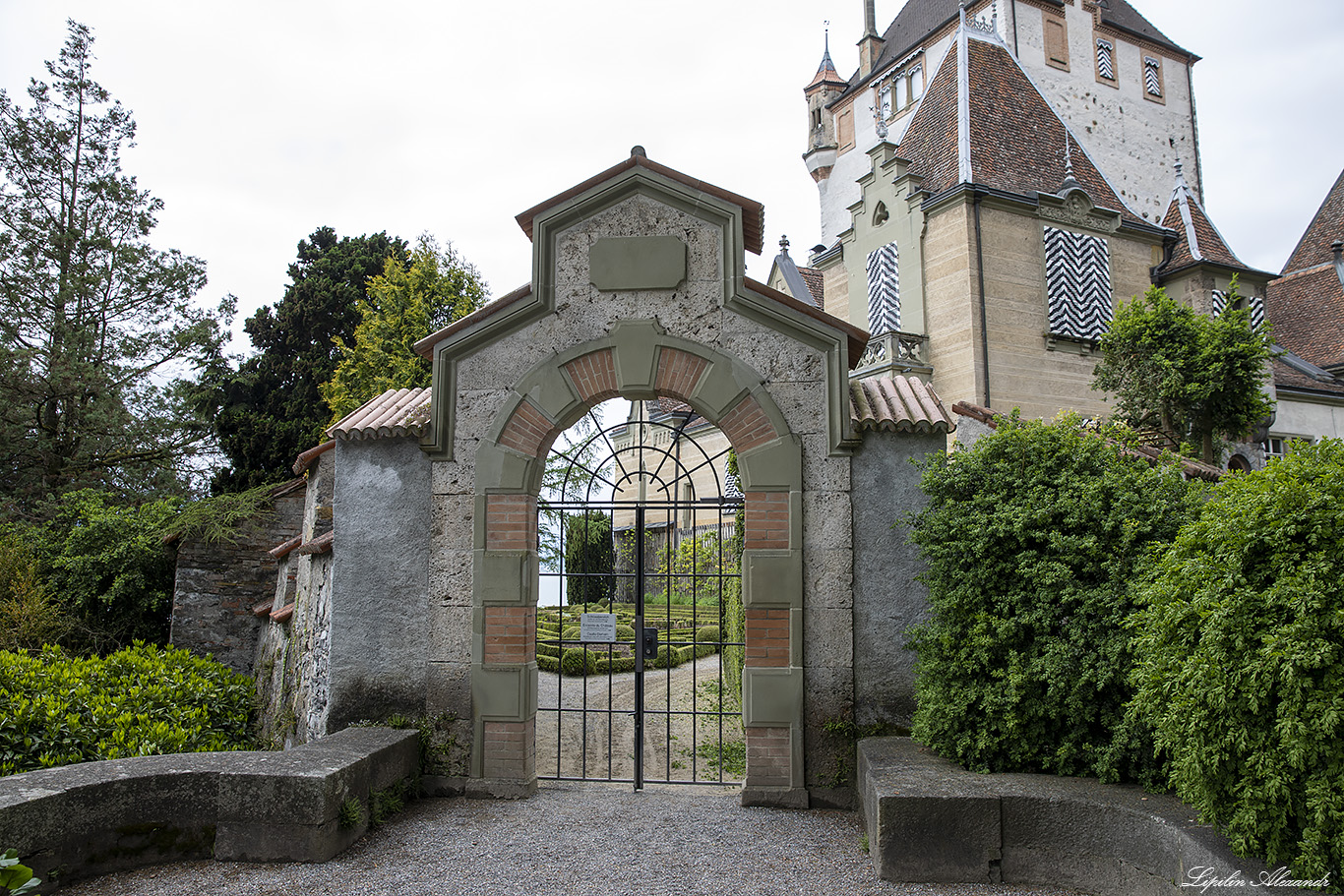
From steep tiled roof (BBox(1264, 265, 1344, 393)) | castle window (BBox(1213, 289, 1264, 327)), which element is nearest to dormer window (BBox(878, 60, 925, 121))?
castle window (BBox(1213, 289, 1264, 327))

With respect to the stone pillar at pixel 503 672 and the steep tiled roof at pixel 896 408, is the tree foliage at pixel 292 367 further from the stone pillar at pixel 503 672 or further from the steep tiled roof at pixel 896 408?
the steep tiled roof at pixel 896 408

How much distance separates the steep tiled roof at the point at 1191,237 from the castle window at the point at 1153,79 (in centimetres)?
884

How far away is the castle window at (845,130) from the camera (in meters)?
31.2

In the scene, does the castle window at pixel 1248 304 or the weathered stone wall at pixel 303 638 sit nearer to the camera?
the weathered stone wall at pixel 303 638

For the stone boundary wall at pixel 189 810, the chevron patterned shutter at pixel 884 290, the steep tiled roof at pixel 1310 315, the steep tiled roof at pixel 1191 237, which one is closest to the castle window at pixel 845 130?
the steep tiled roof at pixel 1191 237

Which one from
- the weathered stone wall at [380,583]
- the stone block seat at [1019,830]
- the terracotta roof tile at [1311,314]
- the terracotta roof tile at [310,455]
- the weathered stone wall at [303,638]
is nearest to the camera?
the stone block seat at [1019,830]

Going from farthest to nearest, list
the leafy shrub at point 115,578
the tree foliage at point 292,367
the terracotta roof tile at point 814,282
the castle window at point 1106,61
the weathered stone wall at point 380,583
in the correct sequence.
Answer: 1. the castle window at point 1106,61
2. the terracotta roof tile at point 814,282
3. the tree foliage at point 292,367
4. the leafy shrub at point 115,578
5. the weathered stone wall at point 380,583

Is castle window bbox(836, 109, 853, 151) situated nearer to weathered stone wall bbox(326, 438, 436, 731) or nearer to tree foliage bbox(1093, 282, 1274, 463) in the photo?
tree foliage bbox(1093, 282, 1274, 463)

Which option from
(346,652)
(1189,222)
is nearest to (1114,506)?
(346,652)

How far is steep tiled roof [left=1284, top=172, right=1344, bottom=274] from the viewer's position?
86.5ft

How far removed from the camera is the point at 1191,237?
20.5 metres

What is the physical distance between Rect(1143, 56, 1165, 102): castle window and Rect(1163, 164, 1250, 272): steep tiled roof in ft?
29.0

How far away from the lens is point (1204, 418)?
15445 mm

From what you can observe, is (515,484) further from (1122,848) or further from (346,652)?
(1122,848)
